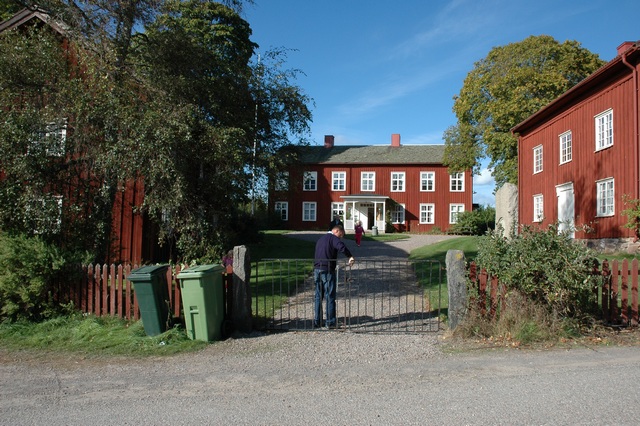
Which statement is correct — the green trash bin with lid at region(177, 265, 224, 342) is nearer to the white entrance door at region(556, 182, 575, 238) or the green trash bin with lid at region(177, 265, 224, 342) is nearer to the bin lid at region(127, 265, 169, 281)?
the bin lid at region(127, 265, 169, 281)

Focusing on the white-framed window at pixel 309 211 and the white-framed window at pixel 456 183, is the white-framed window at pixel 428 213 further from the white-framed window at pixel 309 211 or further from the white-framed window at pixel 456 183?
the white-framed window at pixel 309 211

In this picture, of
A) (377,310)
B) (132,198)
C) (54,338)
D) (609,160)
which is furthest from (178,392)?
(609,160)

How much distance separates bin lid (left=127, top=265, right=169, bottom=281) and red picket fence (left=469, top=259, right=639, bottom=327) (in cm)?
453

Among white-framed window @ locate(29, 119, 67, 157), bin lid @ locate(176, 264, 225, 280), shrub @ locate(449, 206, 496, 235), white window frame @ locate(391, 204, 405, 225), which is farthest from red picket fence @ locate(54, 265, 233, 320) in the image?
white window frame @ locate(391, 204, 405, 225)

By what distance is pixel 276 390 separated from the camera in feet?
16.5

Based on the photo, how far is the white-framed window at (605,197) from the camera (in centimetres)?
1702

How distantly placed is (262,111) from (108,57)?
407cm

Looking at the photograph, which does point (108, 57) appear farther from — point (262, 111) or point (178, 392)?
point (178, 392)

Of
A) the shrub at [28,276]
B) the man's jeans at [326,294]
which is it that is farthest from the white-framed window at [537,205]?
the shrub at [28,276]

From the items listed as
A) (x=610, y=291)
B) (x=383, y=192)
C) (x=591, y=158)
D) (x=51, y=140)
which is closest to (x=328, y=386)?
(x=610, y=291)

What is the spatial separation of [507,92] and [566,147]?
879 centimetres

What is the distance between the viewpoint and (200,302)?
22.1 feet

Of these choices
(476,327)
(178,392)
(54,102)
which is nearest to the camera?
(178,392)

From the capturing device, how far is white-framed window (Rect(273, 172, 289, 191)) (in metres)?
13.5
